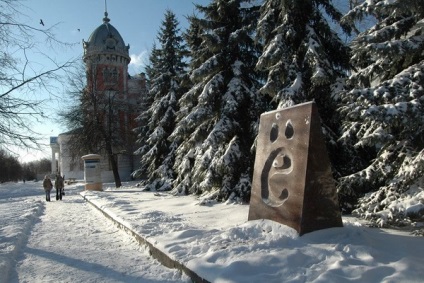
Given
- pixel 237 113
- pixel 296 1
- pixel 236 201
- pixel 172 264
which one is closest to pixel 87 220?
pixel 236 201

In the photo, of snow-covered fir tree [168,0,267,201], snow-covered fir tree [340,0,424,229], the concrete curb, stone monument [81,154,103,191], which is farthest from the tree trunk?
snow-covered fir tree [340,0,424,229]

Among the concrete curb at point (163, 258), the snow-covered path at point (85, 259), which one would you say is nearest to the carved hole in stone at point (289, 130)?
the concrete curb at point (163, 258)

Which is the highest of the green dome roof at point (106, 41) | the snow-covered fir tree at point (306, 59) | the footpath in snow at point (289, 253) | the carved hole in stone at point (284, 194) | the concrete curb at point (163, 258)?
the green dome roof at point (106, 41)

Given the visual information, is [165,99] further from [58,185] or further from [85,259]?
[85,259]

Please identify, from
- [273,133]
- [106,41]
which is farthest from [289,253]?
[106,41]

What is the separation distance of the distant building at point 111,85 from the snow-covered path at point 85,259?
16333mm

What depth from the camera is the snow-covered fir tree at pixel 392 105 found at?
231 inches

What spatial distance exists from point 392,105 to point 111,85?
1131 inches

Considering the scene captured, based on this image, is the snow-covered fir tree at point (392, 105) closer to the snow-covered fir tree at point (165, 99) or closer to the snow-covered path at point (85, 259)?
the snow-covered path at point (85, 259)

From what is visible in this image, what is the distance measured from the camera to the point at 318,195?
5855 mm

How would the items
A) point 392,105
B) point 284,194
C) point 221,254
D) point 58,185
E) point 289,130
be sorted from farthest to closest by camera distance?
point 58,185 → point 289,130 → point 284,194 → point 392,105 → point 221,254

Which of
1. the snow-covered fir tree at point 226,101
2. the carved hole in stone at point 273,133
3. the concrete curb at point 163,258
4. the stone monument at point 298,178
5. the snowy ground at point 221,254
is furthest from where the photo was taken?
the snow-covered fir tree at point 226,101

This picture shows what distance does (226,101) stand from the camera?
12.3 meters

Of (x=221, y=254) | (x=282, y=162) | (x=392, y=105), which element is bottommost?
(x=221, y=254)
